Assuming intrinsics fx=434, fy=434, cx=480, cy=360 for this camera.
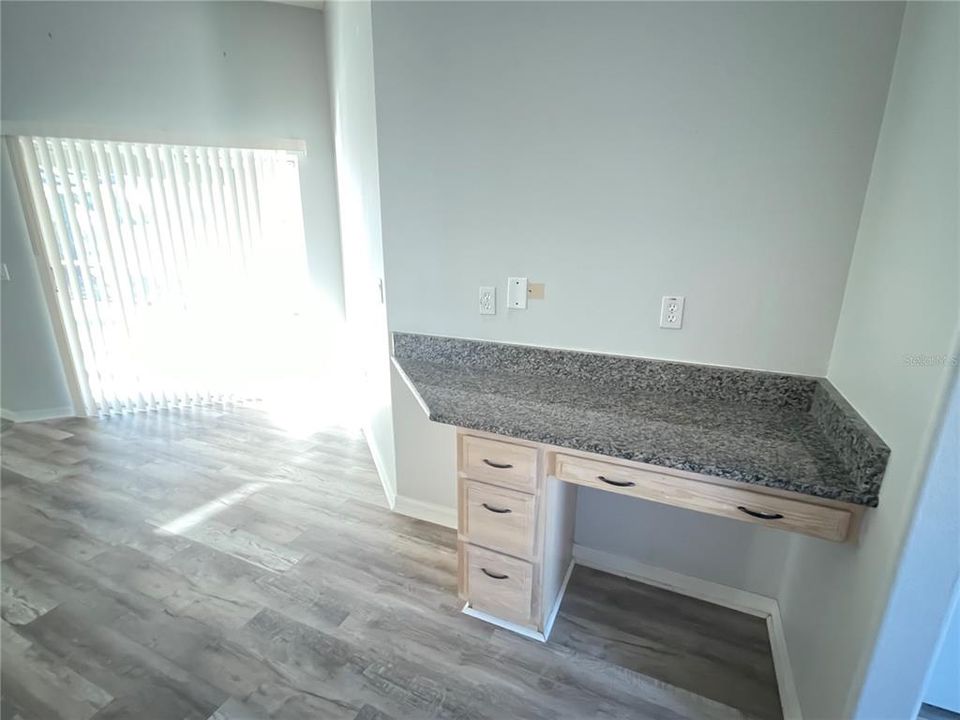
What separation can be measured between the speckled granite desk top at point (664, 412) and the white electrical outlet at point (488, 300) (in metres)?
0.15

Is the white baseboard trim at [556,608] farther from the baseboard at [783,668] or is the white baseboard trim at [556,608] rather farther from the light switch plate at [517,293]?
the light switch plate at [517,293]

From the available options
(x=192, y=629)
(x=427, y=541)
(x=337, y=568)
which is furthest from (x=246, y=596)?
(x=427, y=541)

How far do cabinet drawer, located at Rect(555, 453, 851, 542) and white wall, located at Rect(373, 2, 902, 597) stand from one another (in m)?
0.55

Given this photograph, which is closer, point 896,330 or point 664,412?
point 896,330

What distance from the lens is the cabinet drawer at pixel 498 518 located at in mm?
1430

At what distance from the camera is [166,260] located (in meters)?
3.35

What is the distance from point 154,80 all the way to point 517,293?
319cm

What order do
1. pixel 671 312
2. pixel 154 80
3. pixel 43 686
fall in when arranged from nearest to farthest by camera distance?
pixel 43 686, pixel 671 312, pixel 154 80

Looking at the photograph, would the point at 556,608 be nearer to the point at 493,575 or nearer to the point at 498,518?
the point at 493,575

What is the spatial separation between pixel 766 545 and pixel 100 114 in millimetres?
4548

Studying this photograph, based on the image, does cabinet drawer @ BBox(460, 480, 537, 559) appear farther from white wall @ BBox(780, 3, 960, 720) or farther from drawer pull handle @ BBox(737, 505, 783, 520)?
white wall @ BBox(780, 3, 960, 720)

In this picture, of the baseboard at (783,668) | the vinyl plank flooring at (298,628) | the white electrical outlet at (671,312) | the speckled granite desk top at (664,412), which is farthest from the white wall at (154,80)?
the baseboard at (783,668)

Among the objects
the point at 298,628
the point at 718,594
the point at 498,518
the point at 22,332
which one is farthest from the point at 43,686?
the point at 22,332

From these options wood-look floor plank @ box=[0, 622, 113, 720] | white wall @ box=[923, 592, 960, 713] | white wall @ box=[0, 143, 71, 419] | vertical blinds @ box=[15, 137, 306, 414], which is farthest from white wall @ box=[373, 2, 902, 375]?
white wall @ box=[0, 143, 71, 419]
